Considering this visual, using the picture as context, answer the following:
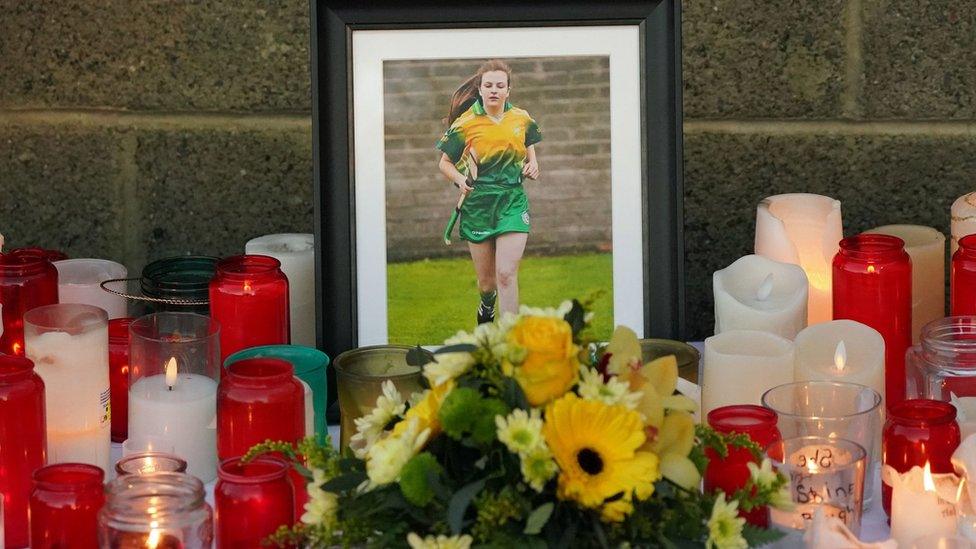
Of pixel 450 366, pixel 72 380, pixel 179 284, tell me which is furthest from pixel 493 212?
pixel 450 366

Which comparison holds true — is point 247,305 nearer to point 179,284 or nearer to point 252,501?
point 179,284

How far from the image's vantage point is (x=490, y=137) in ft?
4.89

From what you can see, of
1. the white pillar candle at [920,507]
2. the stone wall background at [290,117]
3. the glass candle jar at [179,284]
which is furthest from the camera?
the stone wall background at [290,117]

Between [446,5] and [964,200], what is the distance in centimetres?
60

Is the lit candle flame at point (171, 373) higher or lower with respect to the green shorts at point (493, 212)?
lower

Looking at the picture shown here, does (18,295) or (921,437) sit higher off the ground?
(18,295)

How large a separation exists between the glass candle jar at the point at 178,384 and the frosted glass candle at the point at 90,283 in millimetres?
209

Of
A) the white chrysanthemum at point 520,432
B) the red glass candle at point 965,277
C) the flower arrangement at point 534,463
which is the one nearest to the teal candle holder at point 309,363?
the flower arrangement at point 534,463

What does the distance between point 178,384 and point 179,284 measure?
0.21 meters

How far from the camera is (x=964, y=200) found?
1.56m

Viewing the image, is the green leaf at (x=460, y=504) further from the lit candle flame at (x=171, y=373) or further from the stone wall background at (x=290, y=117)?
the stone wall background at (x=290, y=117)

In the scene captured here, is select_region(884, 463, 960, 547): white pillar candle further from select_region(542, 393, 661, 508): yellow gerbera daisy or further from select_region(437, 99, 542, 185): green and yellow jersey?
select_region(437, 99, 542, 185): green and yellow jersey

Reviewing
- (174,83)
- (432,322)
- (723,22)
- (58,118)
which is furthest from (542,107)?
(58,118)

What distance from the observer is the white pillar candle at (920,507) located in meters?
1.16
